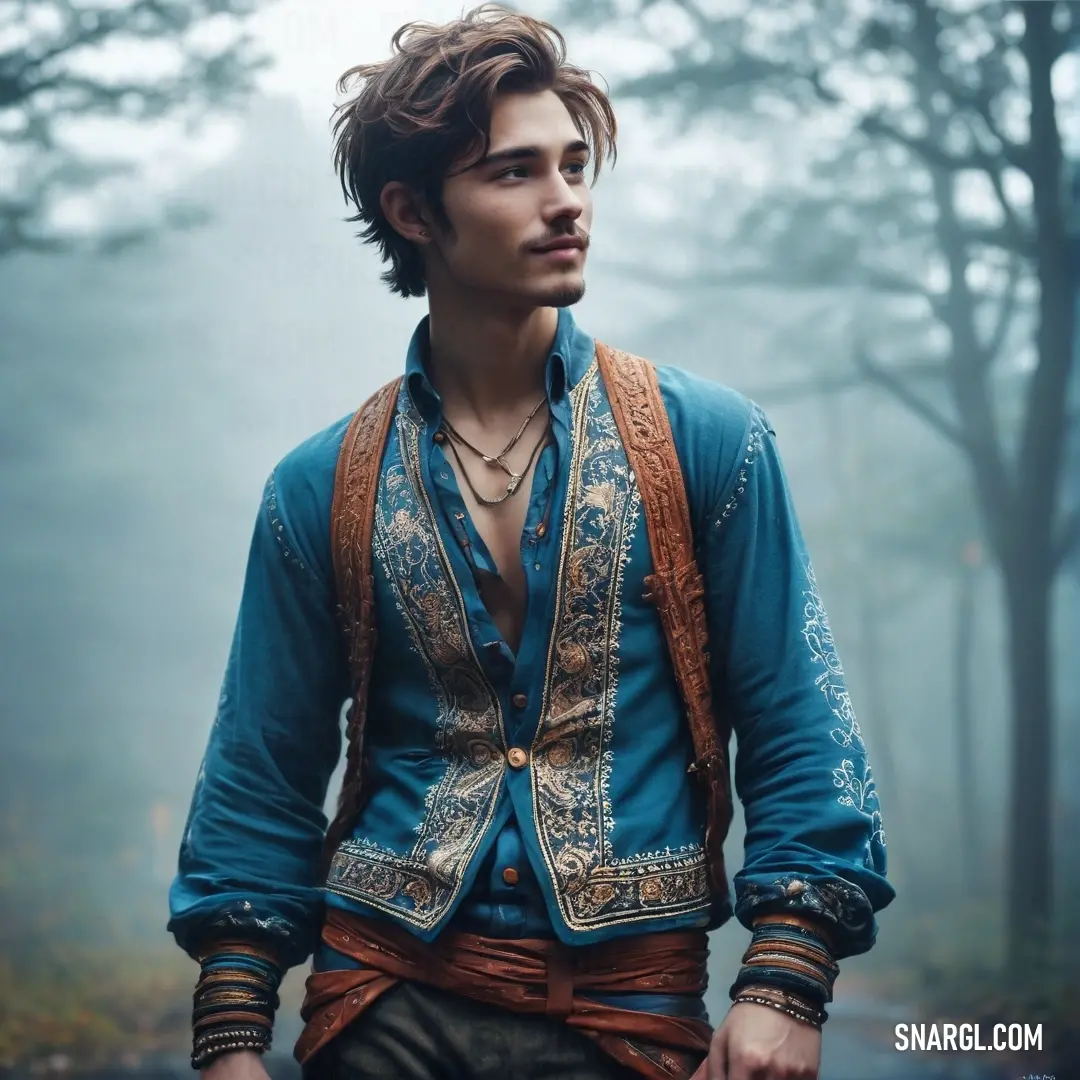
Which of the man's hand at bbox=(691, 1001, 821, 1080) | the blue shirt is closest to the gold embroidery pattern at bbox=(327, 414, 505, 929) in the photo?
the blue shirt

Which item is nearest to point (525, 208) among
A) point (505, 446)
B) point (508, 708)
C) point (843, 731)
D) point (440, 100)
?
point (440, 100)

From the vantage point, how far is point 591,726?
1619mm

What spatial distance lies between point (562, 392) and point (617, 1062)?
74 cm

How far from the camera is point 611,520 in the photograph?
1642 millimetres

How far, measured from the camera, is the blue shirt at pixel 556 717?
1571mm

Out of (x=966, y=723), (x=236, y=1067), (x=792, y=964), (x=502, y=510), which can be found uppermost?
(x=966, y=723)

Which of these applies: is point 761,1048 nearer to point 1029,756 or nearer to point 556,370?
point 556,370

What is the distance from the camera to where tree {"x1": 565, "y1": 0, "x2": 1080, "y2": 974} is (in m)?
4.75

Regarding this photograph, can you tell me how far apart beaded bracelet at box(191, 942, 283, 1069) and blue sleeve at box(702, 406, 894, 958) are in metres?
0.55

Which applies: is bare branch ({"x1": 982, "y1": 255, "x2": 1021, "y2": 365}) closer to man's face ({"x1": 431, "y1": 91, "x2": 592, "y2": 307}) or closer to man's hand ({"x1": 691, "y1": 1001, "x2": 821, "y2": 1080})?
man's face ({"x1": 431, "y1": 91, "x2": 592, "y2": 307})

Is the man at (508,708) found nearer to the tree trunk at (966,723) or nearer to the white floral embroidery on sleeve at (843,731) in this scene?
the white floral embroidery on sleeve at (843,731)

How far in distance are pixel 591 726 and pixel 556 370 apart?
0.42 metres

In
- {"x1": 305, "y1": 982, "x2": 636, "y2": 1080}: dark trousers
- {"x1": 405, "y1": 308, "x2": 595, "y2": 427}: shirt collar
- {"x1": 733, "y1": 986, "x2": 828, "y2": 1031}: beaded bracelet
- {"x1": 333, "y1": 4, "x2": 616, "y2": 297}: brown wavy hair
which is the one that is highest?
{"x1": 333, "y1": 4, "x2": 616, "y2": 297}: brown wavy hair

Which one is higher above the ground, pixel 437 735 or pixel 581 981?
pixel 437 735
